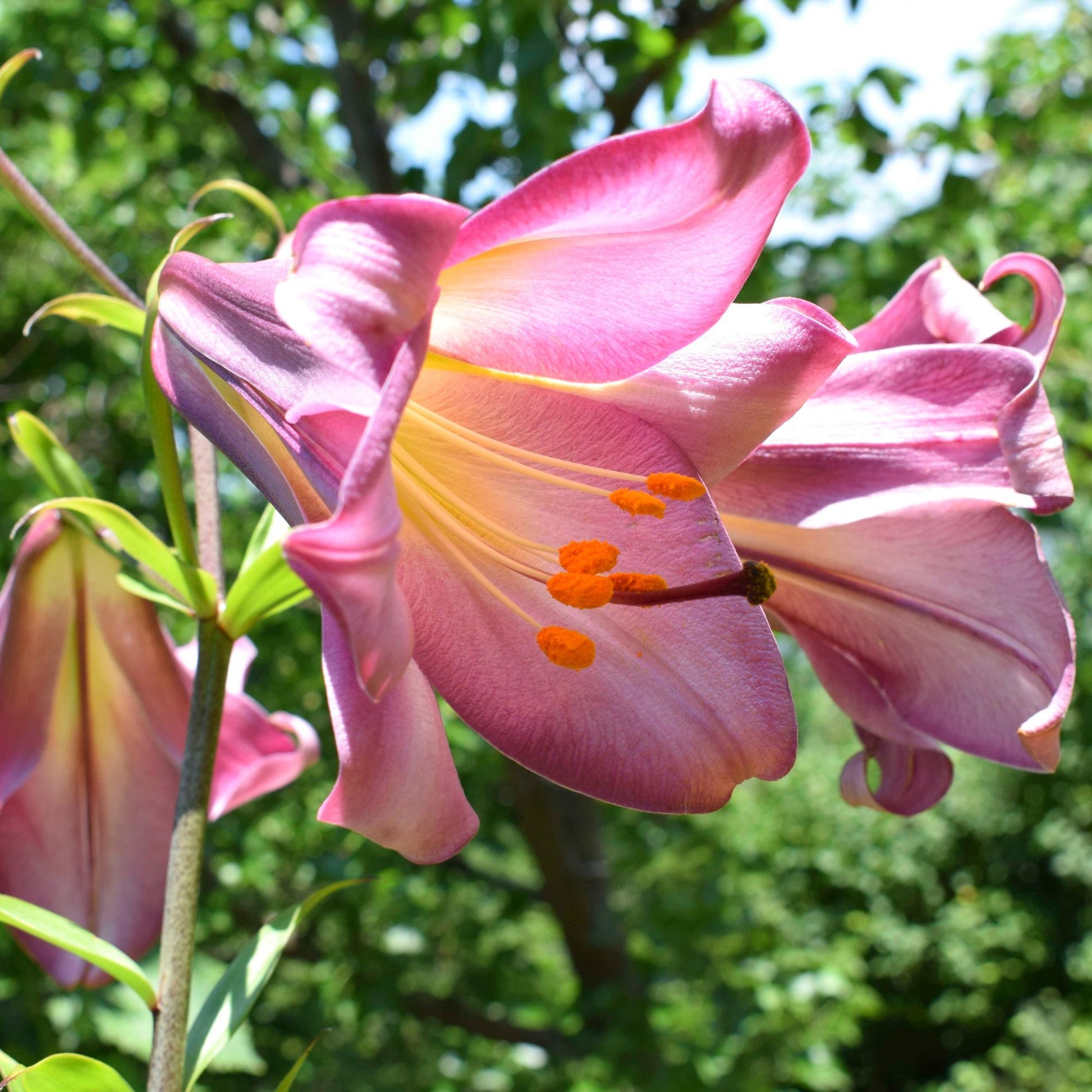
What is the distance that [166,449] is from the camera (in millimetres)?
459

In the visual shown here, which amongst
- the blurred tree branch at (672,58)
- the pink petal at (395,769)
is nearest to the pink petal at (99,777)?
the pink petal at (395,769)

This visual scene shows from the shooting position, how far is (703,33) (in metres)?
2.11

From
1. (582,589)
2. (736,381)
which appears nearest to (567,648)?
(582,589)

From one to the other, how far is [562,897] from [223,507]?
1254mm

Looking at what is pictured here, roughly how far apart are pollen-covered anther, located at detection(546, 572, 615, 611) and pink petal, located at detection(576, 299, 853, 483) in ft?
0.25

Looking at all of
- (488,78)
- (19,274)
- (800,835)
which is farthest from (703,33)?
(800,835)

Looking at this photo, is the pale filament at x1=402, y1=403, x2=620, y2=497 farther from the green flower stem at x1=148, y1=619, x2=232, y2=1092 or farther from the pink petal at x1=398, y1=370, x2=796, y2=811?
the green flower stem at x1=148, y1=619, x2=232, y2=1092

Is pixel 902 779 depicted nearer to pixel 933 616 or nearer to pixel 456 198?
pixel 933 616

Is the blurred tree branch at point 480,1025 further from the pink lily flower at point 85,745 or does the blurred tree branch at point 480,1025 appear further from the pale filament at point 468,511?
the pale filament at point 468,511

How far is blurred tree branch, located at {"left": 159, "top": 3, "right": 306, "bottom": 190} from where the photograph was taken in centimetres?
243

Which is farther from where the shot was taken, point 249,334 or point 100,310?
point 100,310

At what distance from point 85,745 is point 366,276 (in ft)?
1.18

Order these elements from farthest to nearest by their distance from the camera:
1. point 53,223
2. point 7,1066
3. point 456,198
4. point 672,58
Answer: point 672,58 → point 456,198 → point 53,223 → point 7,1066

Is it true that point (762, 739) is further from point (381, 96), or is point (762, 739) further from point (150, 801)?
point (381, 96)
